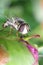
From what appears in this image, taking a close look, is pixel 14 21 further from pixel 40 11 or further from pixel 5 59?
pixel 40 11

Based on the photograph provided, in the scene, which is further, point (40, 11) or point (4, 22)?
point (40, 11)

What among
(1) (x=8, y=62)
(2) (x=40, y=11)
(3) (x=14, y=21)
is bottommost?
(1) (x=8, y=62)

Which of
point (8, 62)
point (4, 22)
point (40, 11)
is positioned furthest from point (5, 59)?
point (40, 11)

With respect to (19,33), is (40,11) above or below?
above

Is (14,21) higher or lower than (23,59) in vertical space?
higher

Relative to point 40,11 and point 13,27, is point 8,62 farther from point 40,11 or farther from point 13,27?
point 40,11

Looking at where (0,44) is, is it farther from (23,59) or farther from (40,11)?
(40,11)

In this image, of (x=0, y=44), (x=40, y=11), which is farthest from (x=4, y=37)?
(x=40, y=11)

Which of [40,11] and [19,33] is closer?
[19,33]
